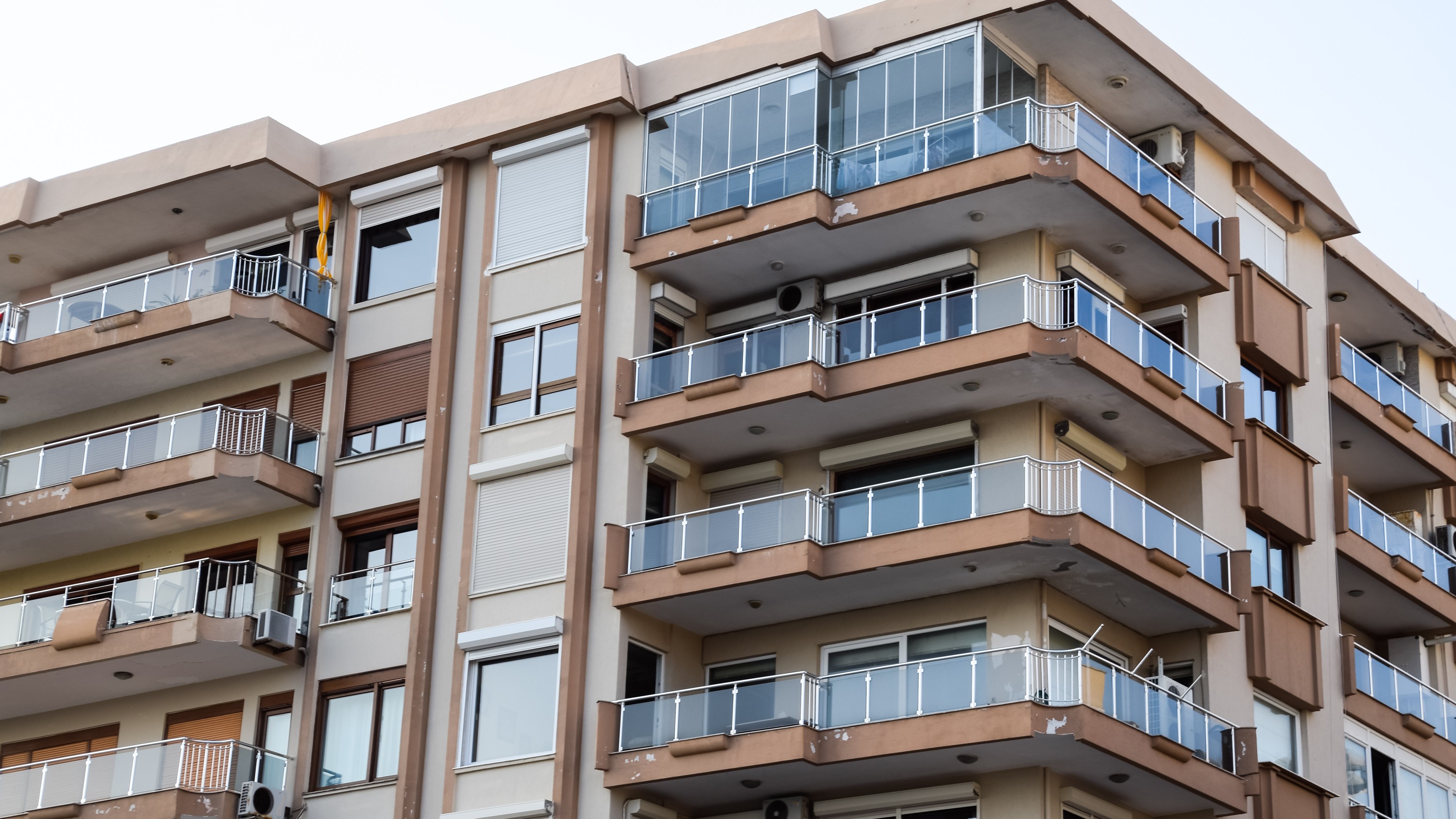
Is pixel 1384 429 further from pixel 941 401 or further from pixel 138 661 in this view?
pixel 138 661

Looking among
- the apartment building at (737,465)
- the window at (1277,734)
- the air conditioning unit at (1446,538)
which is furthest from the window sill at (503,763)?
the air conditioning unit at (1446,538)

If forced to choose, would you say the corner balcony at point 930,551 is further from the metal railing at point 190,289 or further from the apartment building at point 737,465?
the metal railing at point 190,289

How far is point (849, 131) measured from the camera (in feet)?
105

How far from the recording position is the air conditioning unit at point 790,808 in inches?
1176

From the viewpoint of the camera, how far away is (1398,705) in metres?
35.4

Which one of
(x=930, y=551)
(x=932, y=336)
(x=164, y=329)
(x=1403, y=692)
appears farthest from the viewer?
(x=1403, y=692)

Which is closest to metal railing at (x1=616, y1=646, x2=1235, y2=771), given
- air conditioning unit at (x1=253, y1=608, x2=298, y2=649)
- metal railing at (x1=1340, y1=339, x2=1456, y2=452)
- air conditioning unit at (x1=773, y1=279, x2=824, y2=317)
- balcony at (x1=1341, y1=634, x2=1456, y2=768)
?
balcony at (x1=1341, y1=634, x2=1456, y2=768)

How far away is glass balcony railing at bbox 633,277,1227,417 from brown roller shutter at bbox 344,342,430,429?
13.2 ft

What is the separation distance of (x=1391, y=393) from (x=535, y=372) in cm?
1520

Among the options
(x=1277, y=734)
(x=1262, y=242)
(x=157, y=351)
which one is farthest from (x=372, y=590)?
(x=1262, y=242)

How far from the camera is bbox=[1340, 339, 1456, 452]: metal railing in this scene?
36969 millimetres

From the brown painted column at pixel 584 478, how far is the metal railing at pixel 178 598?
499 centimetres

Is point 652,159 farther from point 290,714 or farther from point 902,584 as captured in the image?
point 290,714

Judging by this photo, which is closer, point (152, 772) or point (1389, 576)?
point (152, 772)
